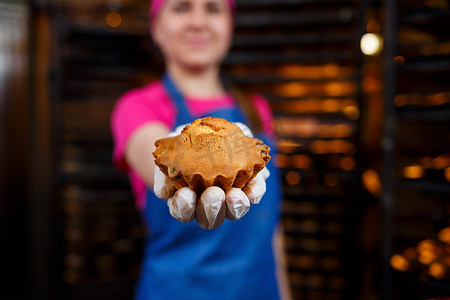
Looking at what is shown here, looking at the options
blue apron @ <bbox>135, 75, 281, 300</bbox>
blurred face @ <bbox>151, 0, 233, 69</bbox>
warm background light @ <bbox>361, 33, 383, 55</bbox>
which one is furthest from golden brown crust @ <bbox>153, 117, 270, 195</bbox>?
warm background light @ <bbox>361, 33, 383, 55</bbox>

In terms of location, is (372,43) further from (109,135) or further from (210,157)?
(210,157)

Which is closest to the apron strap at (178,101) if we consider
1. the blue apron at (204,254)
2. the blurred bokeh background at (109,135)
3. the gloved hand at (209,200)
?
the blue apron at (204,254)

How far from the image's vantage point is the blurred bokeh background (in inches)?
78.3

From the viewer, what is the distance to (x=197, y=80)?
4.75ft

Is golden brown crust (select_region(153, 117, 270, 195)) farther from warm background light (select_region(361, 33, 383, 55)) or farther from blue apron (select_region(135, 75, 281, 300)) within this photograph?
warm background light (select_region(361, 33, 383, 55))

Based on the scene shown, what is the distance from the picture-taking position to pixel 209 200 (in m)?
0.52

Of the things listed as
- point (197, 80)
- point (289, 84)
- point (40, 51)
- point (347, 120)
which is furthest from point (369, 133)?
point (40, 51)

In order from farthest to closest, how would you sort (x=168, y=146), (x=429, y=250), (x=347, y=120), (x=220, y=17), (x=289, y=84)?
(x=289, y=84) < (x=347, y=120) < (x=429, y=250) < (x=220, y=17) < (x=168, y=146)

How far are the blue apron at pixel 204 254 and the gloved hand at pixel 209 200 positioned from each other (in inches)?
25.8

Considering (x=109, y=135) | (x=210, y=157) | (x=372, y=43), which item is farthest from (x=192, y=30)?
(x=372, y=43)

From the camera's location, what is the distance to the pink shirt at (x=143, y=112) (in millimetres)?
1175

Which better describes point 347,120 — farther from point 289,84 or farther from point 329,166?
point 289,84

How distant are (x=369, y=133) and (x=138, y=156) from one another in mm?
2177

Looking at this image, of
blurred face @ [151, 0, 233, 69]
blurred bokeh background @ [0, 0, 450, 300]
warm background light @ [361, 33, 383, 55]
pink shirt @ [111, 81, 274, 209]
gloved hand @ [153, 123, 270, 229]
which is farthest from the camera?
warm background light @ [361, 33, 383, 55]
